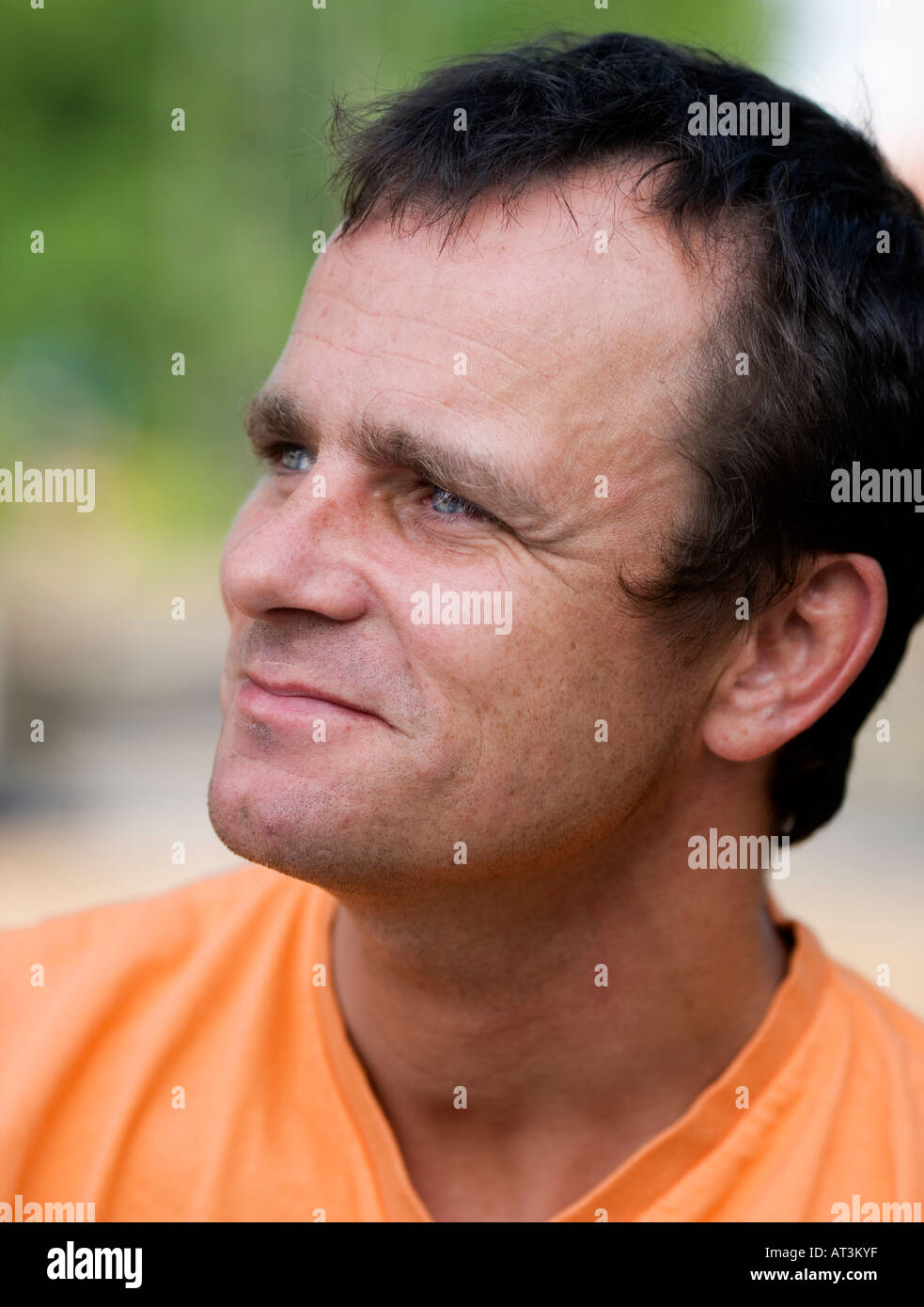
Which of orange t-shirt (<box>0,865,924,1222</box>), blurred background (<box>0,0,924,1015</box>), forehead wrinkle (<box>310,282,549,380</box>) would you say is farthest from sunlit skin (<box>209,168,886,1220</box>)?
blurred background (<box>0,0,924,1015</box>)

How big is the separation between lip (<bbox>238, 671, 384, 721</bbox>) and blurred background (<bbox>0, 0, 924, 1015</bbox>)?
25.1 feet

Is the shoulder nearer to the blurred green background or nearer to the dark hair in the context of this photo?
the dark hair

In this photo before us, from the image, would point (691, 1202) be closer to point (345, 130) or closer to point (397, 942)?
point (397, 942)

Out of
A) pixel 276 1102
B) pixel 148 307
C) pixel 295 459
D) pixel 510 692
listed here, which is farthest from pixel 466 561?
pixel 148 307

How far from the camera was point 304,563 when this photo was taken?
2.43 meters

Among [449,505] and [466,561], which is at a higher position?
[449,505]

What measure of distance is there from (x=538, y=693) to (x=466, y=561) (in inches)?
11.0

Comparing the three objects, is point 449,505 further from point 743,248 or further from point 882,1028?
point 882,1028

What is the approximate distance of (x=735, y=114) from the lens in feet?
9.30

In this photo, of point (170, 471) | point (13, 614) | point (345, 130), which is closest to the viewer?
point (345, 130)
